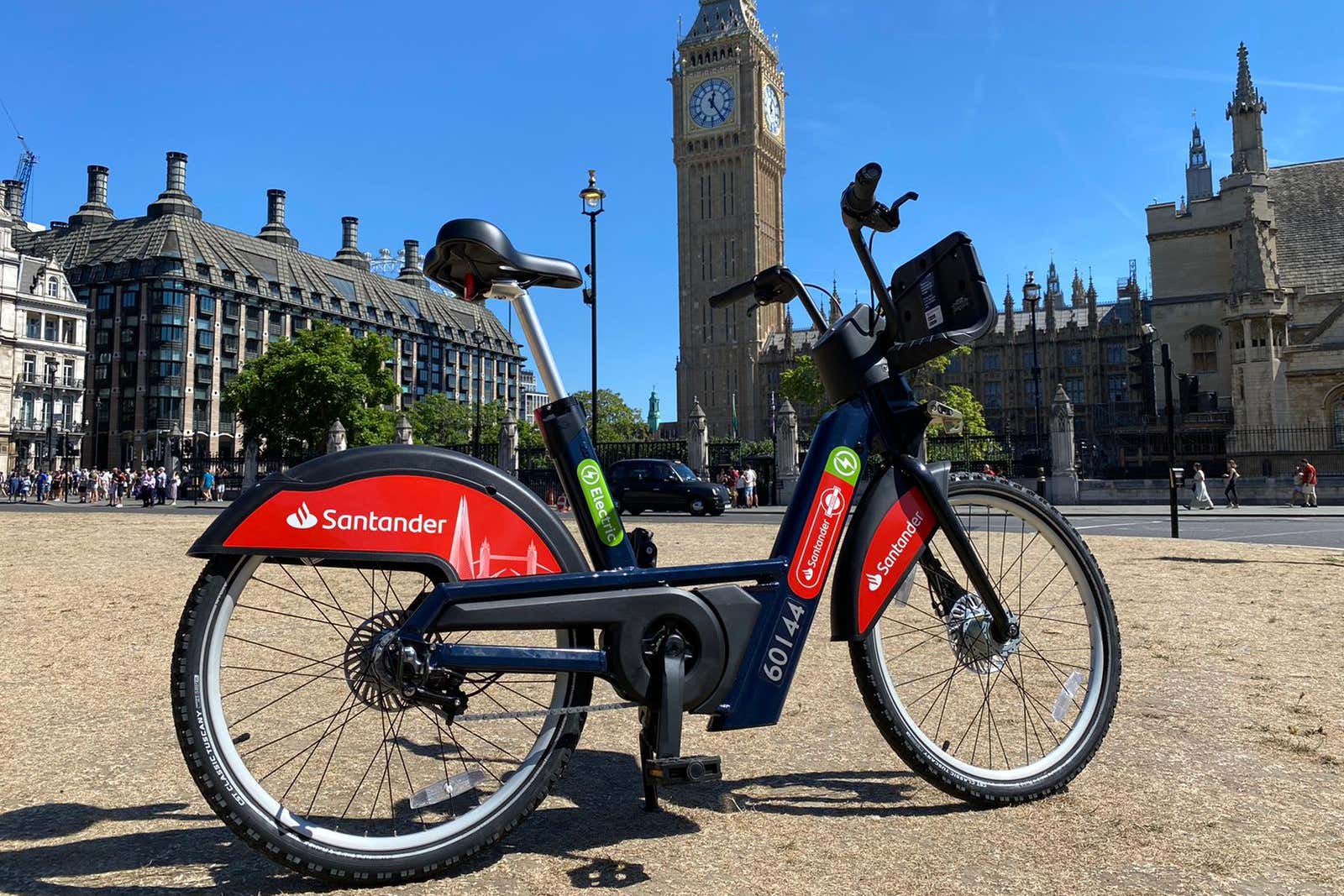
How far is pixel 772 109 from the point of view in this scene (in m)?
91.2

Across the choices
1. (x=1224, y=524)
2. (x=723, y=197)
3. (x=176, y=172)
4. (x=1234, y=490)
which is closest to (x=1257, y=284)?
(x=1234, y=490)

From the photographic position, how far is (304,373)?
162 ft

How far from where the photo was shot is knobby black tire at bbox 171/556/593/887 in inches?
76.0

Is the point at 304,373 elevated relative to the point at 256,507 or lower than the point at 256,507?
elevated

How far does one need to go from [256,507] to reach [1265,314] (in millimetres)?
41880

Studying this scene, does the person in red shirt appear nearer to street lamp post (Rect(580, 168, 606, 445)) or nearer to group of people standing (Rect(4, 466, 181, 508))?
street lamp post (Rect(580, 168, 606, 445))

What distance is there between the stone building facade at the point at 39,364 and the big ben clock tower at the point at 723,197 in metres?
51.4

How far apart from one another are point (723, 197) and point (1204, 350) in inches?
2087

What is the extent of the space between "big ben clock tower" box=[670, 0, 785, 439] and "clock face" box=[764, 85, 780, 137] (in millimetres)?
172

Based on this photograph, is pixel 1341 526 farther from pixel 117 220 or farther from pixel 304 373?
pixel 117 220

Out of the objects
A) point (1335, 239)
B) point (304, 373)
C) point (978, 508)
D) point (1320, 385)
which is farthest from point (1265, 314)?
point (304, 373)

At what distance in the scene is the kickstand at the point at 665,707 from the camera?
220 cm

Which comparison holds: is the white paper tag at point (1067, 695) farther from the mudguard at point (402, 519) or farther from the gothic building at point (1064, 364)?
the gothic building at point (1064, 364)

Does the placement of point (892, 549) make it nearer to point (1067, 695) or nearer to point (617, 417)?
point (1067, 695)
